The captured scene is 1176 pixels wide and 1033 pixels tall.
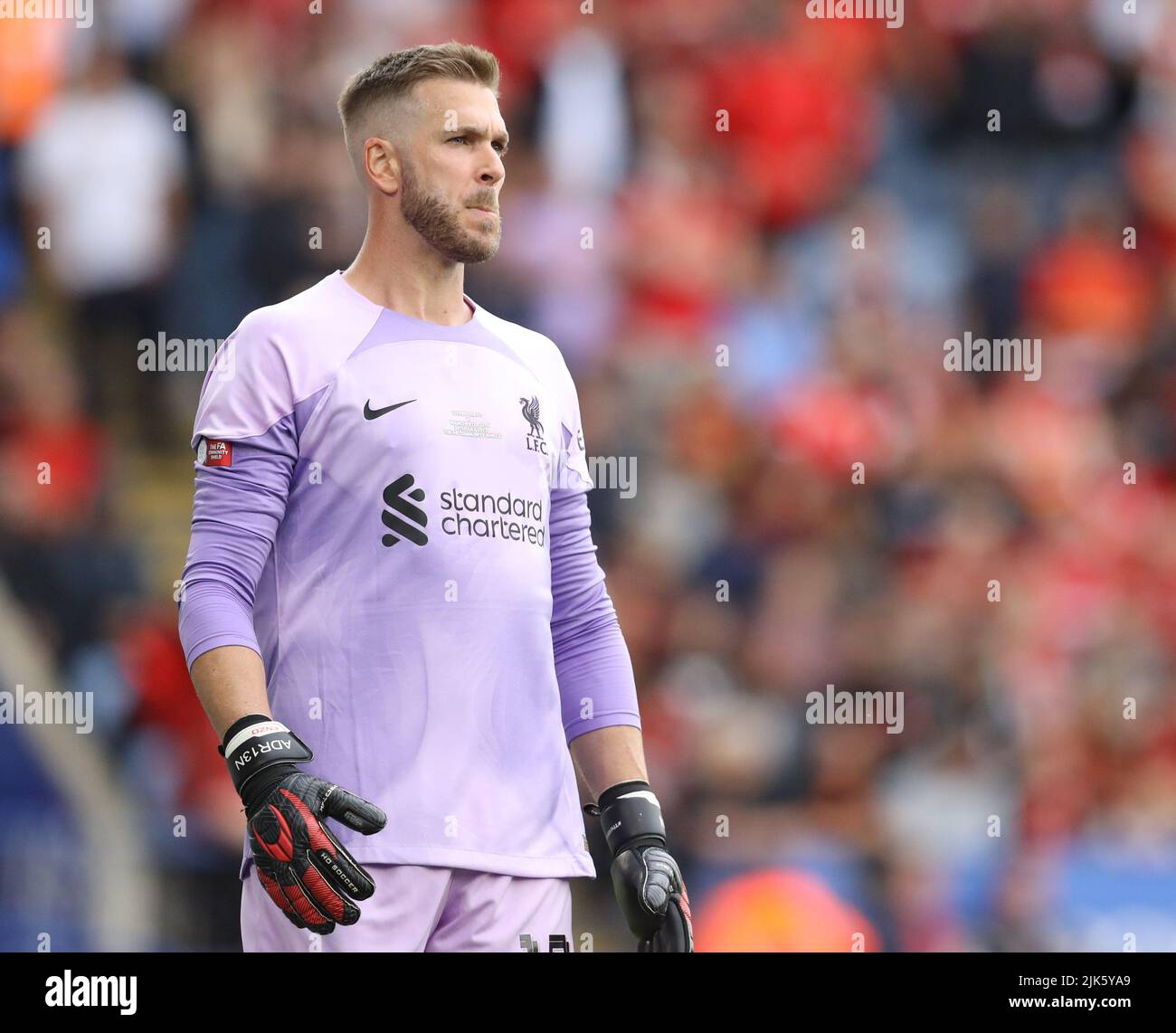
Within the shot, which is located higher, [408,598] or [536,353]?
[536,353]

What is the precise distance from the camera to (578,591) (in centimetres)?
342

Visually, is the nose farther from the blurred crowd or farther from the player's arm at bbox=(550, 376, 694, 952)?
the blurred crowd

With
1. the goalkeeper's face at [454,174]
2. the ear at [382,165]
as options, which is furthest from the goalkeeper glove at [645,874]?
the ear at [382,165]

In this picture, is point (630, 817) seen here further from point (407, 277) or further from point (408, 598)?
point (407, 277)

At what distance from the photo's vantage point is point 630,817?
3.27 m

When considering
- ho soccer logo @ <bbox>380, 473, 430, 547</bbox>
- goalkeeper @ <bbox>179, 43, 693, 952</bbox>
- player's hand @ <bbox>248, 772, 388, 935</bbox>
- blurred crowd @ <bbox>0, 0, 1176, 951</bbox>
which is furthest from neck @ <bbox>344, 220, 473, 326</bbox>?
blurred crowd @ <bbox>0, 0, 1176, 951</bbox>

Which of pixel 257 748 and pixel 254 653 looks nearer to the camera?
pixel 257 748

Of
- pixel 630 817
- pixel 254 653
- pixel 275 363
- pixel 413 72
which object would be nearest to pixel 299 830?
pixel 254 653

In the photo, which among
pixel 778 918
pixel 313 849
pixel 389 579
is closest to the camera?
pixel 313 849

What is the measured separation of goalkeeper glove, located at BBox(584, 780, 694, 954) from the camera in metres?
3.18

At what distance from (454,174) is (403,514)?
64 cm

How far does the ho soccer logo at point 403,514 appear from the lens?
3.10m

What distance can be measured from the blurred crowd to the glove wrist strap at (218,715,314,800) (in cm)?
304

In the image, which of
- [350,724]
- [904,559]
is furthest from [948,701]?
[350,724]
